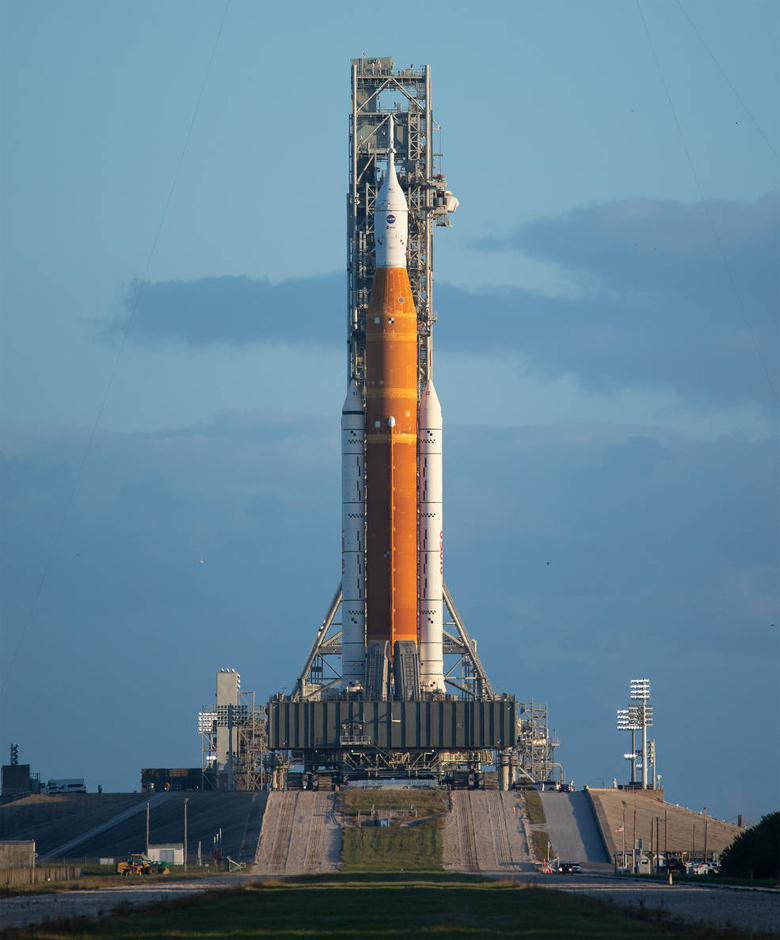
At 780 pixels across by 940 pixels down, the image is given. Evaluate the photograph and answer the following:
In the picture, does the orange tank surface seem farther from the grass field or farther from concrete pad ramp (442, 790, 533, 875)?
the grass field

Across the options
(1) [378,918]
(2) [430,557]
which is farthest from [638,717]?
(1) [378,918]

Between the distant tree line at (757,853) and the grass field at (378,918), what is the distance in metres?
16.9

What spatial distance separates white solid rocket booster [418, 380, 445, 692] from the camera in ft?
340

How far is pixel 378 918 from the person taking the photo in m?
48.2

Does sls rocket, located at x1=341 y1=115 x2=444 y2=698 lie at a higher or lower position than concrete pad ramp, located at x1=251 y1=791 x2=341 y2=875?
higher

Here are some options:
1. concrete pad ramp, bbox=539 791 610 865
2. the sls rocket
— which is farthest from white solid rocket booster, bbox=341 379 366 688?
concrete pad ramp, bbox=539 791 610 865

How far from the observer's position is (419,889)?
61625mm

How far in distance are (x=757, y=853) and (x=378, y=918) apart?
3249cm

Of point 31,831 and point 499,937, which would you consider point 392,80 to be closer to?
point 31,831

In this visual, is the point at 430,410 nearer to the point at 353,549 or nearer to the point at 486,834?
the point at 353,549

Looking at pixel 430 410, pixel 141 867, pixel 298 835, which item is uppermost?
pixel 430 410

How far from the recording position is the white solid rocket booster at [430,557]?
4077 inches

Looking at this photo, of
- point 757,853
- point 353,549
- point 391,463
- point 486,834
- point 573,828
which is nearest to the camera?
point 757,853

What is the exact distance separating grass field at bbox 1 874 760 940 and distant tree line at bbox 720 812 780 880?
55.6ft
